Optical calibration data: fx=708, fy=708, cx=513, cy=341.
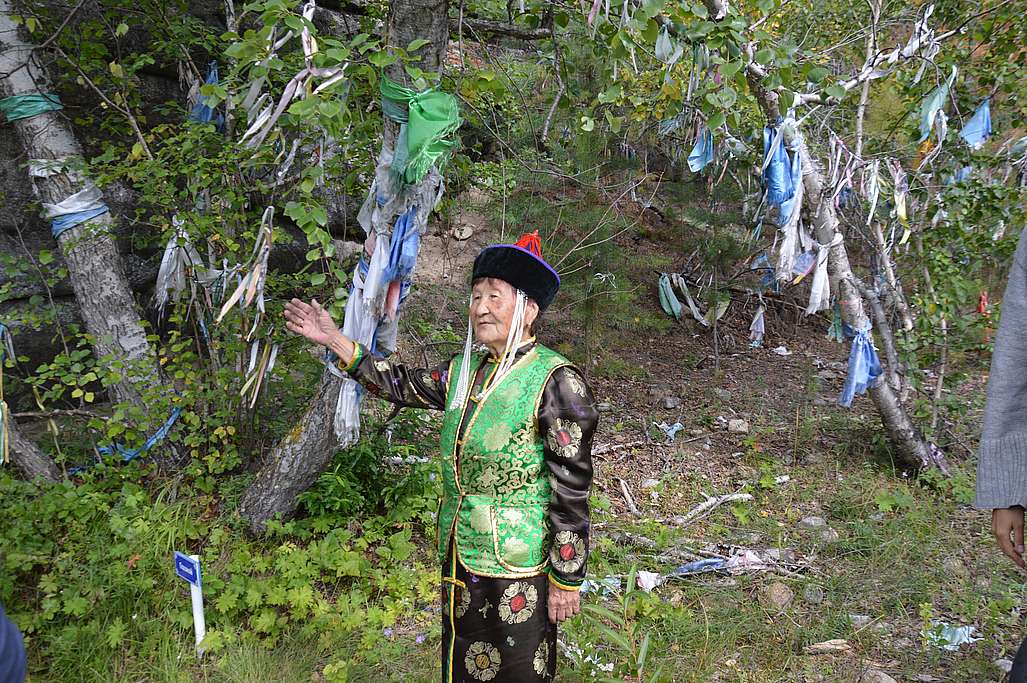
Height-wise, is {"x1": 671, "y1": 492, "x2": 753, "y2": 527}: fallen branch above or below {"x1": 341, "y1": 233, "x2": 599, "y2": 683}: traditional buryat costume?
below

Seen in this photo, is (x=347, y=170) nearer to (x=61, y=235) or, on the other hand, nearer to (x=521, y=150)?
(x=61, y=235)

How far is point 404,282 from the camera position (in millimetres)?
2889

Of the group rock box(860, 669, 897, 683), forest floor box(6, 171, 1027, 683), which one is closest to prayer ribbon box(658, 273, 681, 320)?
forest floor box(6, 171, 1027, 683)

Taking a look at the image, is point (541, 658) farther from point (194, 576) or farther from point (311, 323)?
point (194, 576)

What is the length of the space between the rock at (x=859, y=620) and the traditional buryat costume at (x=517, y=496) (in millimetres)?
1973

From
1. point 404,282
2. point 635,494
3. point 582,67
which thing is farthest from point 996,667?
point 582,67

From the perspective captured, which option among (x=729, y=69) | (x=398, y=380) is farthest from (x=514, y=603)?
(x=729, y=69)

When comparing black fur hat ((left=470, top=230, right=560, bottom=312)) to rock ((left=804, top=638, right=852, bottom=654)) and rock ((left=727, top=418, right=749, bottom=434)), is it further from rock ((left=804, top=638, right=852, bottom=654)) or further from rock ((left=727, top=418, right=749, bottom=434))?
rock ((left=727, top=418, right=749, bottom=434))

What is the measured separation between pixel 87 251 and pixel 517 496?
119 inches

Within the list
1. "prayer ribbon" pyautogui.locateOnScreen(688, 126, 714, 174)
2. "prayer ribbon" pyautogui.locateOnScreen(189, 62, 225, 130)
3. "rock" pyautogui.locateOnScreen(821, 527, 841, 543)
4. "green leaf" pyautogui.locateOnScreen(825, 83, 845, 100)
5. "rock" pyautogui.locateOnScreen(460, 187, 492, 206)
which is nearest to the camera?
"green leaf" pyautogui.locateOnScreen(825, 83, 845, 100)

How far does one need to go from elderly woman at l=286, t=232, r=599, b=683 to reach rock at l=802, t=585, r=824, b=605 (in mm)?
1964

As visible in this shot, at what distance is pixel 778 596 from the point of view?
11.9 ft

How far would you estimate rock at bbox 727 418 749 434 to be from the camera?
598 centimetres

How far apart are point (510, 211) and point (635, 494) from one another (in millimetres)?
2515
